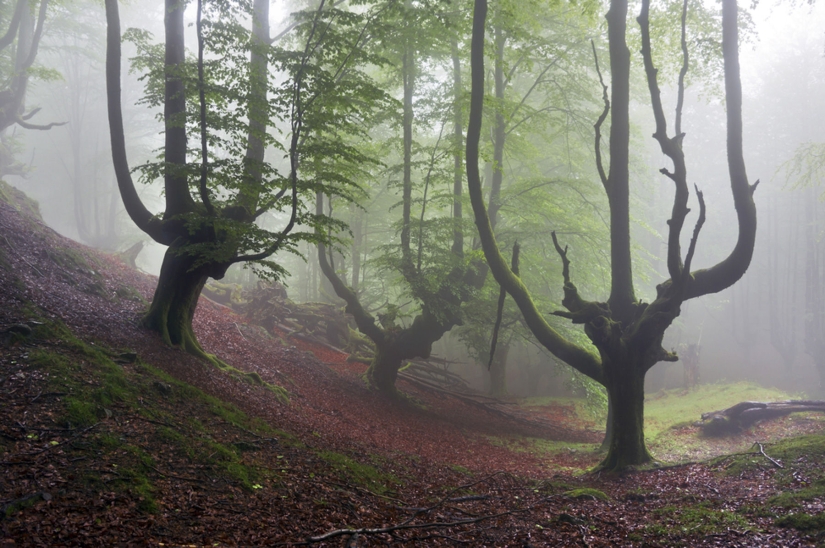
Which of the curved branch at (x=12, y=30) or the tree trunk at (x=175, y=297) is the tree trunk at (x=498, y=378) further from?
the curved branch at (x=12, y=30)

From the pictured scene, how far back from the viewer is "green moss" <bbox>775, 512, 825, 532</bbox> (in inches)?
162

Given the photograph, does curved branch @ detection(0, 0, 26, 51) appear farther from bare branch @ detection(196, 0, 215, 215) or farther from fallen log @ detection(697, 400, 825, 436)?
fallen log @ detection(697, 400, 825, 436)

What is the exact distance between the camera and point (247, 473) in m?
4.57

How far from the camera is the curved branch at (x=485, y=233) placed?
7413mm

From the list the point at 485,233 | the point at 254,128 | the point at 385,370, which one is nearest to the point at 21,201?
the point at 385,370

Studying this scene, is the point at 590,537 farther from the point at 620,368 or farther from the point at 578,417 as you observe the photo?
the point at 578,417

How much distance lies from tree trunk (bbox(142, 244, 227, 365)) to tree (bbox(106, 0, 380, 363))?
16 mm

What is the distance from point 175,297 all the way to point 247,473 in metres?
4.07

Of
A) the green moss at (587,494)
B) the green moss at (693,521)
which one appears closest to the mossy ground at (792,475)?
the green moss at (693,521)

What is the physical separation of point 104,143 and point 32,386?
Result: 40.8 metres

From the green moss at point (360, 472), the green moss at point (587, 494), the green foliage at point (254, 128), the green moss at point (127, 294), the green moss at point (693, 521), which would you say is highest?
the green foliage at point (254, 128)

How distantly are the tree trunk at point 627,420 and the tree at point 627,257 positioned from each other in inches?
0.6

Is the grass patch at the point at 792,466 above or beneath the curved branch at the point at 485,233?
beneath

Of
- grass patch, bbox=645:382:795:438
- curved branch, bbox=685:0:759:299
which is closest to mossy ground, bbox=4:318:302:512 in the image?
curved branch, bbox=685:0:759:299
